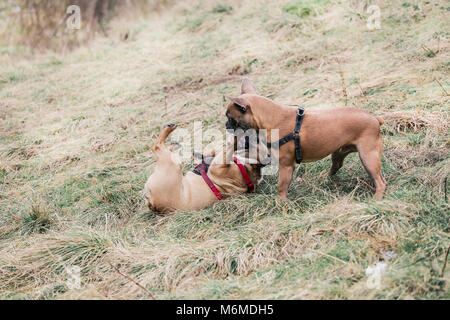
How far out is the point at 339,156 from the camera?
4.48 metres

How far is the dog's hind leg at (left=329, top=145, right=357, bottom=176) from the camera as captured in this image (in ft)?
14.2

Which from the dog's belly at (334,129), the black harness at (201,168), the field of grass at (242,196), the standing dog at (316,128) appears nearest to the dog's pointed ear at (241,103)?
the standing dog at (316,128)

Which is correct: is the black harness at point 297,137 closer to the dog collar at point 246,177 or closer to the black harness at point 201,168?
the dog collar at point 246,177

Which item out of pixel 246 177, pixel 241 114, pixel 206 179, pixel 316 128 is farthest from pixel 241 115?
pixel 206 179

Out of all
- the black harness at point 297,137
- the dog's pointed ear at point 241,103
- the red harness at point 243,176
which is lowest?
the red harness at point 243,176

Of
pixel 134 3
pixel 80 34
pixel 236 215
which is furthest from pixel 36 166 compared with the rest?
pixel 134 3

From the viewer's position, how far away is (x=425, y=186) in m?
3.82

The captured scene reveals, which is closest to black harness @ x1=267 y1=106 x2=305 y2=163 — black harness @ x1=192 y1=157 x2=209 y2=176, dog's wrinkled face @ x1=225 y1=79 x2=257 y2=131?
dog's wrinkled face @ x1=225 y1=79 x2=257 y2=131

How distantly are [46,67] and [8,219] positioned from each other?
23.0ft

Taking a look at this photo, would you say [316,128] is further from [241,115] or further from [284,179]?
[241,115]

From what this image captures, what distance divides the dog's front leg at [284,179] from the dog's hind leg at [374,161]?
0.69 metres

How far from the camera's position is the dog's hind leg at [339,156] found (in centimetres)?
432

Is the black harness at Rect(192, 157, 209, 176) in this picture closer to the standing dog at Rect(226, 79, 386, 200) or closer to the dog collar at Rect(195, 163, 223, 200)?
the dog collar at Rect(195, 163, 223, 200)

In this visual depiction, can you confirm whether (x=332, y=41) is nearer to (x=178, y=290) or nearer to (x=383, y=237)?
(x=383, y=237)
